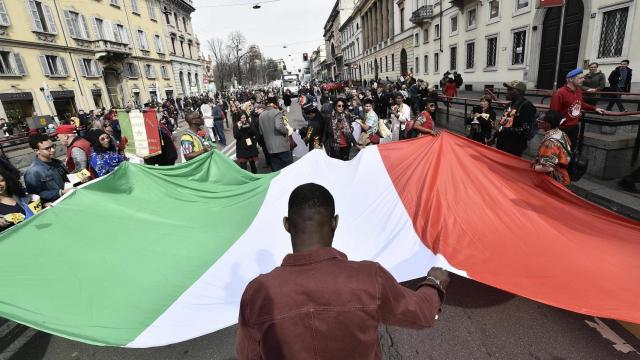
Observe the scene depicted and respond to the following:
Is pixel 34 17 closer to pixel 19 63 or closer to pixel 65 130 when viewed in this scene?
pixel 19 63

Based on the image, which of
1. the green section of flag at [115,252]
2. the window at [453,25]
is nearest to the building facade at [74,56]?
the green section of flag at [115,252]

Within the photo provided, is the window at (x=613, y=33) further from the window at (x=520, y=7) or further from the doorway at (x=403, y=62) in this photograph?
Result: the doorway at (x=403, y=62)

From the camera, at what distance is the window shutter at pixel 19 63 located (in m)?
24.0

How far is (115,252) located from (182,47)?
56.7 meters

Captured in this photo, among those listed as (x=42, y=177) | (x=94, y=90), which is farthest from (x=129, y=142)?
(x=94, y=90)

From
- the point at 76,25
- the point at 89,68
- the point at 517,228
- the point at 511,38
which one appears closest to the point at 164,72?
the point at 89,68

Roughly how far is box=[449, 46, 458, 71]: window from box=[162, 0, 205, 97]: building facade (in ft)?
117

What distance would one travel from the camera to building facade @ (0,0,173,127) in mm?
24016

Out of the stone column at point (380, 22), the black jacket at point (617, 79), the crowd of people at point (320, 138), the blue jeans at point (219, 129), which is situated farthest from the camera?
the stone column at point (380, 22)

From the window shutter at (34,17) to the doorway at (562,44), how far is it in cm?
3560

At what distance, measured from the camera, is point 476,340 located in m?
3.02

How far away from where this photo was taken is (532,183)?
3.99m

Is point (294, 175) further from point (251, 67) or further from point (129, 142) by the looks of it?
point (251, 67)

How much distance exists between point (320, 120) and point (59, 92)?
98.2ft
